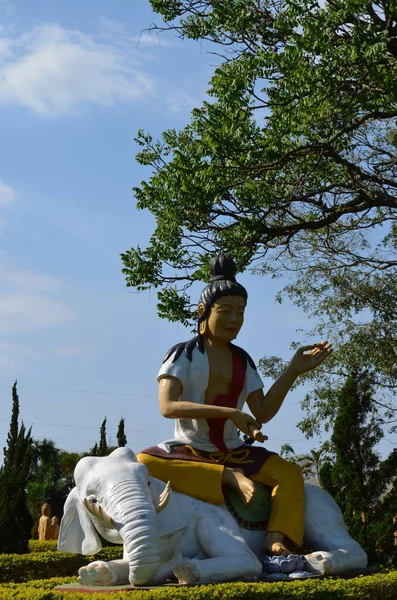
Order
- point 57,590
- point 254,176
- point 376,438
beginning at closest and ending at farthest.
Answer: point 57,590 < point 376,438 < point 254,176

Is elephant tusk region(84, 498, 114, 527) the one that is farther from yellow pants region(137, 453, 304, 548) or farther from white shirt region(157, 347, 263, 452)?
white shirt region(157, 347, 263, 452)

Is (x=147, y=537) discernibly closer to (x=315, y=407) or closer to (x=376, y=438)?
(x=376, y=438)

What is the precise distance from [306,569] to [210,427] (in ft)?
3.53

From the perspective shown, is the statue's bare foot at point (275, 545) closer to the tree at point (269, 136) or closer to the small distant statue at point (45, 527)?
the tree at point (269, 136)

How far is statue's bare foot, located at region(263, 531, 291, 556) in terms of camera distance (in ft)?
17.2

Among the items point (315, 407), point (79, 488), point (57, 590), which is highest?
point (315, 407)

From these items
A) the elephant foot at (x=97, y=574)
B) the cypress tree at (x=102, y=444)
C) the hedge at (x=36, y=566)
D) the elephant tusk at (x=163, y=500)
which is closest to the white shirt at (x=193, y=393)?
the elephant tusk at (x=163, y=500)

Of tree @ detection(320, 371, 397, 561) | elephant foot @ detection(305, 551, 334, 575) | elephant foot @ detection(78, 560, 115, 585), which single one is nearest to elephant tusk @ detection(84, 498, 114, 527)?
elephant foot @ detection(78, 560, 115, 585)

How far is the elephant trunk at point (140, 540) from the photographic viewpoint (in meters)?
4.58

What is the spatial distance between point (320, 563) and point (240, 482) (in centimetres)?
67

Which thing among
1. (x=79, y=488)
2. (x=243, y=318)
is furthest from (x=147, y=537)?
(x=243, y=318)

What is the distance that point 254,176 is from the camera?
10.8m

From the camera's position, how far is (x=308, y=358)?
20.0 ft

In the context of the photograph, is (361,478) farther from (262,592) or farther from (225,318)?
(262,592)
